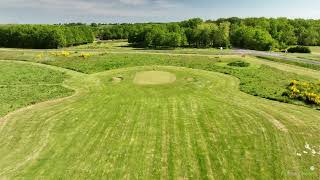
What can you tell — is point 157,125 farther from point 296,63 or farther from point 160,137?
point 296,63

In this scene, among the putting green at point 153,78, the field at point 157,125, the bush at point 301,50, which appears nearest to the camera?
the field at point 157,125

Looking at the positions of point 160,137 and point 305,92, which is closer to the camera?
point 160,137

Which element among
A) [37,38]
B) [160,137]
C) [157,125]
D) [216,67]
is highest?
[37,38]

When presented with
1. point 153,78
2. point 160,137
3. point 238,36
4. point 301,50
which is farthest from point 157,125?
point 238,36

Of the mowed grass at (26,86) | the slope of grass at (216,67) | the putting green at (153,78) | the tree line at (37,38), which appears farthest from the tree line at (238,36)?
the mowed grass at (26,86)

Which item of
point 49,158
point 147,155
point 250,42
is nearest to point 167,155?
point 147,155

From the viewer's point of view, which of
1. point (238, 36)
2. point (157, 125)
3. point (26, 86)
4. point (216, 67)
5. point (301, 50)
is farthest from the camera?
point (238, 36)

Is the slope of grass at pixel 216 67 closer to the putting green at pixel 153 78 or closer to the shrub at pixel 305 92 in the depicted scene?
the shrub at pixel 305 92
